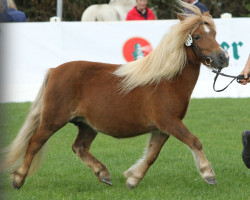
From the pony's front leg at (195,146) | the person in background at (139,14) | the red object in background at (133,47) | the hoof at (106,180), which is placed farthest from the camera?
the person in background at (139,14)

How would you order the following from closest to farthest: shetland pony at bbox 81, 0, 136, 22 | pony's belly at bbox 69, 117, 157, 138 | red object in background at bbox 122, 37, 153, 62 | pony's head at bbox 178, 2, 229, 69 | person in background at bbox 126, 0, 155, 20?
pony's head at bbox 178, 2, 229, 69, pony's belly at bbox 69, 117, 157, 138, red object in background at bbox 122, 37, 153, 62, person in background at bbox 126, 0, 155, 20, shetland pony at bbox 81, 0, 136, 22

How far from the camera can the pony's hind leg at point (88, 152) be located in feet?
17.2

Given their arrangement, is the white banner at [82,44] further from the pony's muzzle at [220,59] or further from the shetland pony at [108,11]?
the pony's muzzle at [220,59]

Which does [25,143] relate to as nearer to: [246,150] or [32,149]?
[32,149]

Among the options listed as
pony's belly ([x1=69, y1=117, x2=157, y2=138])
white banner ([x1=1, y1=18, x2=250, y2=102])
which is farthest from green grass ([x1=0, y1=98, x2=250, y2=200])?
white banner ([x1=1, y1=18, x2=250, y2=102])

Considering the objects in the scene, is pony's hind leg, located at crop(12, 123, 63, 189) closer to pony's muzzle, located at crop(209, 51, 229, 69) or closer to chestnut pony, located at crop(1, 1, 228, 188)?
chestnut pony, located at crop(1, 1, 228, 188)

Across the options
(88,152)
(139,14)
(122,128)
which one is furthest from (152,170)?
(139,14)

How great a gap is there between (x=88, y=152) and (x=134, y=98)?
34.5 inches

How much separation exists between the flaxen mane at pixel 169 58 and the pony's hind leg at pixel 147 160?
1.89ft

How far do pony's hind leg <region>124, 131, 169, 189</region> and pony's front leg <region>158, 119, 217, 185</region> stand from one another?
0.34m

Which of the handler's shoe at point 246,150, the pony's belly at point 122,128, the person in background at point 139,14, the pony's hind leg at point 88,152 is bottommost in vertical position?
the person in background at point 139,14

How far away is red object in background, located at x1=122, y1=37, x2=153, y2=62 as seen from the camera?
36.5 feet

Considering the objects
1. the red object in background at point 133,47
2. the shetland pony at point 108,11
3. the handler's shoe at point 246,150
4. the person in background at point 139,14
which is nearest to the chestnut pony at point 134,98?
the handler's shoe at point 246,150

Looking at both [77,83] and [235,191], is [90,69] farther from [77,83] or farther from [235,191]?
[235,191]
